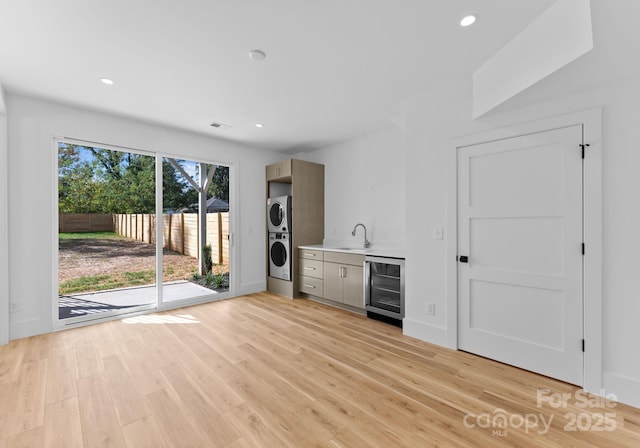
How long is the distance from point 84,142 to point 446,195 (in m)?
4.24

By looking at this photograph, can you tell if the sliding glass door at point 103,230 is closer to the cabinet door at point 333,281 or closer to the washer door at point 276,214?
the washer door at point 276,214

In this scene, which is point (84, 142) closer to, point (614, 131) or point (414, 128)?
point (414, 128)

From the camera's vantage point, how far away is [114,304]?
391cm

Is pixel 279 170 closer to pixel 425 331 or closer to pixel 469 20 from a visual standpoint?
pixel 425 331

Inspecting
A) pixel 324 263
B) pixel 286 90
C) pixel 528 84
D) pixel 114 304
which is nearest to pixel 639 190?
pixel 528 84

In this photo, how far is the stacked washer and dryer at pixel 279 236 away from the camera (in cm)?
471

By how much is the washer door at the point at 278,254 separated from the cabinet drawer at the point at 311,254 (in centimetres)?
30

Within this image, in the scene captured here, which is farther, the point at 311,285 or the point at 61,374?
the point at 311,285

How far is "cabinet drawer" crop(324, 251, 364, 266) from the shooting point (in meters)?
3.81

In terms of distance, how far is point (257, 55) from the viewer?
89.1 inches

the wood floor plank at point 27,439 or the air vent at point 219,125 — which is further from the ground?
the air vent at point 219,125

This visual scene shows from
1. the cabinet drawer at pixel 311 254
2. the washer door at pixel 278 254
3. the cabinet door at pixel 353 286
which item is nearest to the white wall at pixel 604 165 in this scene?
the cabinet door at pixel 353 286

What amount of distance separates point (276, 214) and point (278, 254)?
70 centimetres

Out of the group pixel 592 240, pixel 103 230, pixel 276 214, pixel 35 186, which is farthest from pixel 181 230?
pixel 592 240
